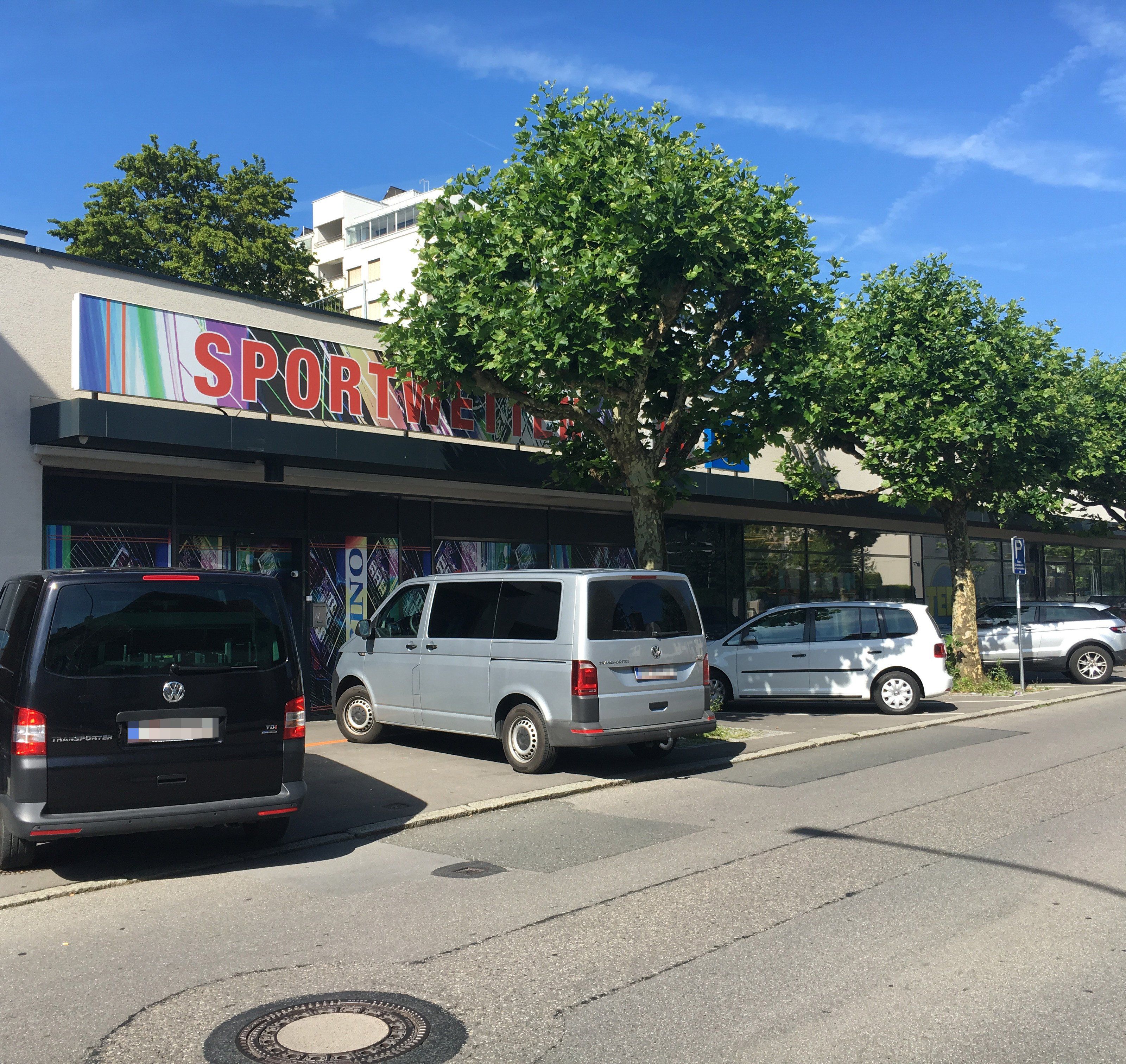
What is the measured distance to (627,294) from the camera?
11984mm

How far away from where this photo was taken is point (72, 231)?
3406cm

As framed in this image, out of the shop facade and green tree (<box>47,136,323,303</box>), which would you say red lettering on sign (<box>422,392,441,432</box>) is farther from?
green tree (<box>47,136,323,303</box>)

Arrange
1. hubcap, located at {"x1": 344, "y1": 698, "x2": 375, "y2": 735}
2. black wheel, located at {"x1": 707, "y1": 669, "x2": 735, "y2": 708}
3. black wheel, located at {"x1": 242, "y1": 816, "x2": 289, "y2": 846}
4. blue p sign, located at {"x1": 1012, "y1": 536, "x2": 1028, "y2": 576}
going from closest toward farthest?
black wheel, located at {"x1": 242, "y1": 816, "x2": 289, "y2": 846} → hubcap, located at {"x1": 344, "y1": 698, "x2": 375, "y2": 735} → black wheel, located at {"x1": 707, "y1": 669, "x2": 735, "y2": 708} → blue p sign, located at {"x1": 1012, "y1": 536, "x2": 1028, "y2": 576}

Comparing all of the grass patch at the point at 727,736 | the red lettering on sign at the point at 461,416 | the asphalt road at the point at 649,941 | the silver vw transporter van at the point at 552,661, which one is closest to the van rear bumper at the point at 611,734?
the silver vw transporter van at the point at 552,661

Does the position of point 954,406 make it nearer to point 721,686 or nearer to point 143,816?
point 721,686

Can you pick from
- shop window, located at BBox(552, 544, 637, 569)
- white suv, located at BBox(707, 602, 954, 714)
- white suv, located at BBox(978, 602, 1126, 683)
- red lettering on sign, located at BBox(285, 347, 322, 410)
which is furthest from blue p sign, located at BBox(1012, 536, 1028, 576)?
red lettering on sign, located at BBox(285, 347, 322, 410)

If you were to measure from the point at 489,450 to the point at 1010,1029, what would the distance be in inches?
482

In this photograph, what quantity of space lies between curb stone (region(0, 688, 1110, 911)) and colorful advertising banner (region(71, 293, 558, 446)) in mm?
5603

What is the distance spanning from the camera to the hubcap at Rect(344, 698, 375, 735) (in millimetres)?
12531

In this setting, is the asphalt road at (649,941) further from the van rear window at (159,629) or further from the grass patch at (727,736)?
the grass patch at (727,736)

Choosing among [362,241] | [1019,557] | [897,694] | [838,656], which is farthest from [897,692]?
[362,241]

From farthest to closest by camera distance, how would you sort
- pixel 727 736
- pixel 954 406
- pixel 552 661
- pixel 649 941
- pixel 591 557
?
pixel 591 557 → pixel 954 406 → pixel 727 736 → pixel 552 661 → pixel 649 941

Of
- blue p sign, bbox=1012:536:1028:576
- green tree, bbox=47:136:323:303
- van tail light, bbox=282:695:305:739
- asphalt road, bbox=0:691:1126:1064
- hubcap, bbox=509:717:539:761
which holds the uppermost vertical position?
green tree, bbox=47:136:323:303

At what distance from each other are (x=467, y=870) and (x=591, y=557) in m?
12.6
